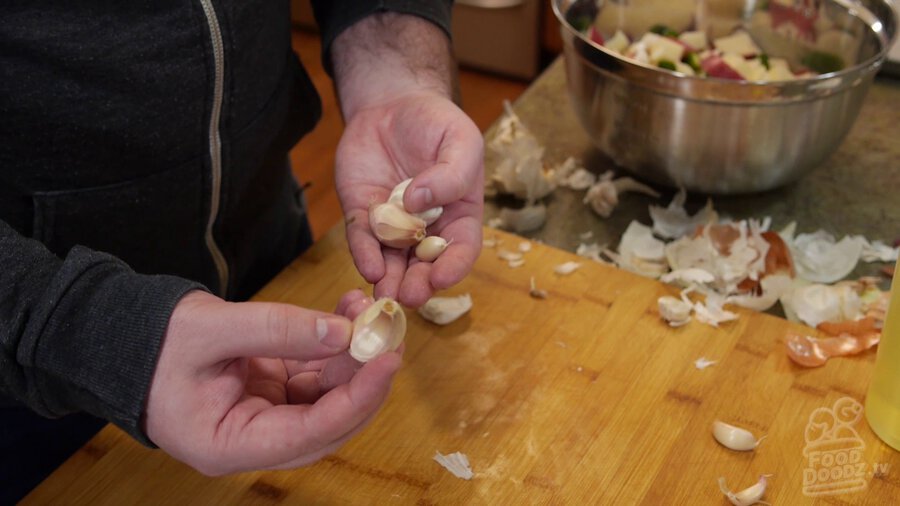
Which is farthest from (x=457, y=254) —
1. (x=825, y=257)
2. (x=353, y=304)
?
(x=825, y=257)

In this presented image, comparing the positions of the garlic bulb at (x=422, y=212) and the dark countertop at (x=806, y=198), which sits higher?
the garlic bulb at (x=422, y=212)

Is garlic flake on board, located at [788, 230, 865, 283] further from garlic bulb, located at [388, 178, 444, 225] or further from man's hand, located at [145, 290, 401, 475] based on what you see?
man's hand, located at [145, 290, 401, 475]

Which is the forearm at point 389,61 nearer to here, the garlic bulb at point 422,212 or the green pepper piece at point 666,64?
the garlic bulb at point 422,212

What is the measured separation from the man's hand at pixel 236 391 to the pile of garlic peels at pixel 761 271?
44cm

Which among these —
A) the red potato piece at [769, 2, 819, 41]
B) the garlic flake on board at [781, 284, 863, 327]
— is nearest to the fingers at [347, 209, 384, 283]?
the garlic flake on board at [781, 284, 863, 327]

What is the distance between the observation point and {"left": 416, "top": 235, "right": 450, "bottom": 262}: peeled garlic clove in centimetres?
83

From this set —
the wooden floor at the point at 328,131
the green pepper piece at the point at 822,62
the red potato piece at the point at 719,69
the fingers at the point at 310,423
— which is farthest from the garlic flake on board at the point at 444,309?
the wooden floor at the point at 328,131

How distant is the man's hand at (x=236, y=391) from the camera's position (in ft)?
1.99

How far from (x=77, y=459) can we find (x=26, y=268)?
255mm

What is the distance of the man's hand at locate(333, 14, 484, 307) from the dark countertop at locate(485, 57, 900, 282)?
9.2 inches

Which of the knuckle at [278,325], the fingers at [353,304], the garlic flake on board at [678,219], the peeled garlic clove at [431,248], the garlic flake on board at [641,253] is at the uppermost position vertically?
the knuckle at [278,325]

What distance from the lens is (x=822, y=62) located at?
1184mm

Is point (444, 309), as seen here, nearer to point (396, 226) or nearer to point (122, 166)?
point (396, 226)

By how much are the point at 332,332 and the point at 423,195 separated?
0.22 metres
